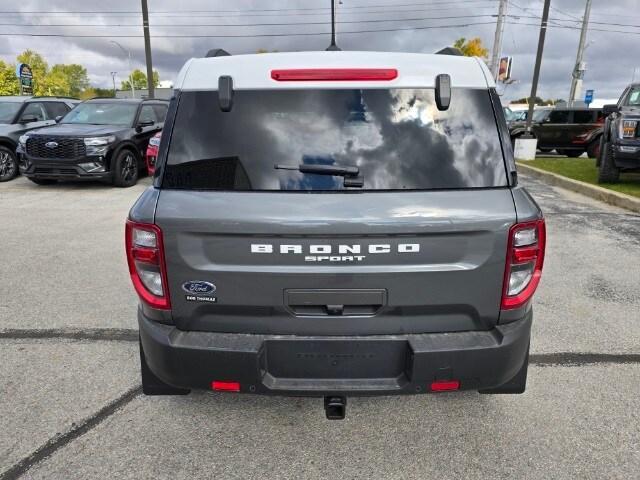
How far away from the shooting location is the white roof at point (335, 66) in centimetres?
213

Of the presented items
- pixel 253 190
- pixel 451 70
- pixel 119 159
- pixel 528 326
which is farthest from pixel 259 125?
pixel 119 159

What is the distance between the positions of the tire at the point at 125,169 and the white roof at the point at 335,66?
8.57 metres

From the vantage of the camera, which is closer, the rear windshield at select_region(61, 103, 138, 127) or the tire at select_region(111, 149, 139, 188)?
the tire at select_region(111, 149, 139, 188)

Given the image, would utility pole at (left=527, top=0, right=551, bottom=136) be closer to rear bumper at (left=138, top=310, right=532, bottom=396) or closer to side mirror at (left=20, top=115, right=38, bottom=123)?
side mirror at (left=20, top=115, right=38, bottom=123)

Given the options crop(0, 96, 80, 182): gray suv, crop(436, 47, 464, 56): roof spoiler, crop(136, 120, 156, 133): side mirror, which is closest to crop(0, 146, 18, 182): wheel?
crop(0, 96, 80, 182): gray suv

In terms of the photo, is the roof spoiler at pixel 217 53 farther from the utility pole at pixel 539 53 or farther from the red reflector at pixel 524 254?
the utility pole at pixel 539 53

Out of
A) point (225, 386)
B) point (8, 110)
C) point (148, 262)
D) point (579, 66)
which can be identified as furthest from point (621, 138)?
point (579, 66)

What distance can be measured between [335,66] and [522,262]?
1.22 meters

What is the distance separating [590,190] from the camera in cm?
980

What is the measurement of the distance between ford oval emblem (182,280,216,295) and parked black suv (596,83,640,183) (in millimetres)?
9291

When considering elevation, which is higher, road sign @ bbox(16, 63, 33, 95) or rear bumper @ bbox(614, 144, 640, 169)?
road sign @ bbox(16, 63, 33, 95)

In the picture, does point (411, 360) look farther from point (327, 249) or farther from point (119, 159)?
point (119, 159)

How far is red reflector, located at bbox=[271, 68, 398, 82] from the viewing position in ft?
6.98

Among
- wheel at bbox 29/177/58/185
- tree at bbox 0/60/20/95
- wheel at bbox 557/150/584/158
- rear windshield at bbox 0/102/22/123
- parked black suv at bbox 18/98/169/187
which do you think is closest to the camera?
parked black suv at bbox 18/98/169/187
